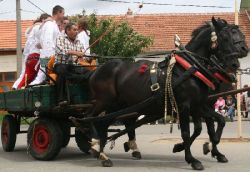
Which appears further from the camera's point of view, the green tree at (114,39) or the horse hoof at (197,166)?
the green tree at (114,39)

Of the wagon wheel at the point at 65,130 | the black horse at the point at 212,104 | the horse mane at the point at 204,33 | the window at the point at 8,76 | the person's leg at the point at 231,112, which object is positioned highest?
the horse mane at the point at 204,33

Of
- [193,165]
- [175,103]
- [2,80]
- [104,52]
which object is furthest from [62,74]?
[2,80]

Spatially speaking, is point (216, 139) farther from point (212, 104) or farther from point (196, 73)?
point (196, 73)

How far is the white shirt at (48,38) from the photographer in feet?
35.5

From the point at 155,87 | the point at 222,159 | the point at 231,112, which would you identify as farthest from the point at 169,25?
the point at 155,87

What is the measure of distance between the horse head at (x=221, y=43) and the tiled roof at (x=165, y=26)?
25490mm

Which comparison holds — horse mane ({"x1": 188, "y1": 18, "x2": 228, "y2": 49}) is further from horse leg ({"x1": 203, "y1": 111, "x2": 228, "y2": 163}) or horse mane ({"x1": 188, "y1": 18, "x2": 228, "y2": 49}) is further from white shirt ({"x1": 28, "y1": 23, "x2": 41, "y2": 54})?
white shirt ({"x1": 28, "y1": 23, "x2": 41, "y2": 54})

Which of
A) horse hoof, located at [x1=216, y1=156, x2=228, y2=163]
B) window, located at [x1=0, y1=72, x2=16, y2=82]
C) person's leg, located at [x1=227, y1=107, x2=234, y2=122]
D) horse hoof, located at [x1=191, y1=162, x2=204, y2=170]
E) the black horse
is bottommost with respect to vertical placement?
person's leg, located at [x1=227, y1=107, x2=234, y2=122]

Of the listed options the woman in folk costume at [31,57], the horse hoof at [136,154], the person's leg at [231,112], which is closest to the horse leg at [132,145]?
the horse hoof at [136,154]

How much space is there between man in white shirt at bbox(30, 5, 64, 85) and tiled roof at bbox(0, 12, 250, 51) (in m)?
23.9

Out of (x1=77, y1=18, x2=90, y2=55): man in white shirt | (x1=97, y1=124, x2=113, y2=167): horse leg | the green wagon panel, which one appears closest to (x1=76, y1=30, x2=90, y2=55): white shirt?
(x1=77, y1=18, x2=90, y2=55): man in white shirt

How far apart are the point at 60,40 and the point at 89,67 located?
0.72 metres

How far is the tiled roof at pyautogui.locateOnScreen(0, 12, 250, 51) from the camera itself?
35688 millimetres

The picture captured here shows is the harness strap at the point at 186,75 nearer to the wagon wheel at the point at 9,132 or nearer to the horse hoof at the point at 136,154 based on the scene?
the horse hoof at the point at 136,154
